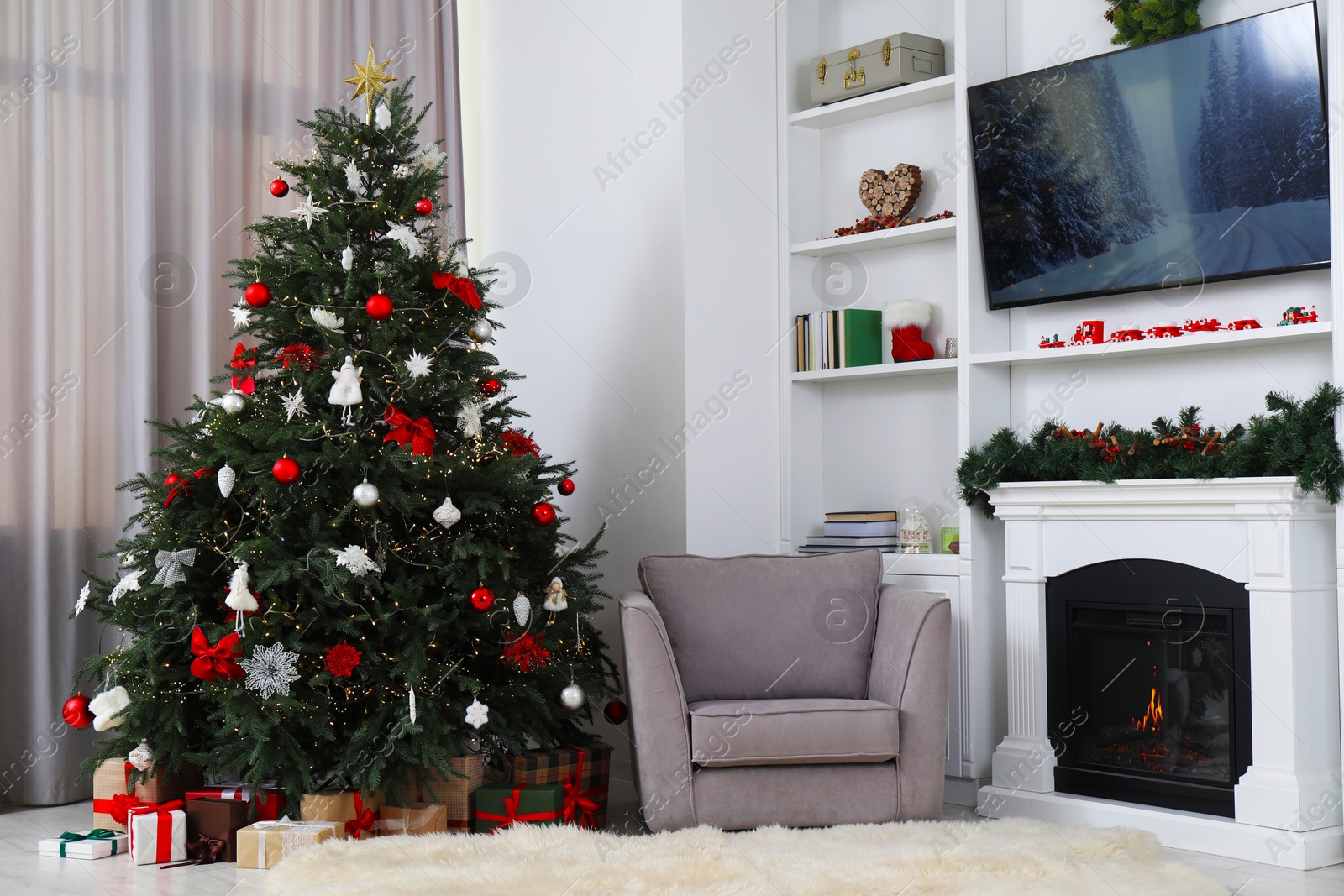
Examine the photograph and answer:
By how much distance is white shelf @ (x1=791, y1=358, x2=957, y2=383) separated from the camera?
4410 mm

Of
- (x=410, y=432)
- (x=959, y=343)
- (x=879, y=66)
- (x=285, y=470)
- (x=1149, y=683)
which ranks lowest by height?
(x=1149, y=683)

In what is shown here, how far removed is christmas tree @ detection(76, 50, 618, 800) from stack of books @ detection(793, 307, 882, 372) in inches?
53.1

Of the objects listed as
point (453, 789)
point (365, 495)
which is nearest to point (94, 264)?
point (365, 495)

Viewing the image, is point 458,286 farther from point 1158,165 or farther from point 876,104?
point 1158,165

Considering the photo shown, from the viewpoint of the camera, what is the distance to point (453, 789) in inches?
141

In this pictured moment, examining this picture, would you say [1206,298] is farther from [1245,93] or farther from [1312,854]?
[1312,854]

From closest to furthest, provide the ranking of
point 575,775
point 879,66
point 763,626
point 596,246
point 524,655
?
point 524,655, point 575,775, point 763,626, point 879,66, point 596,246

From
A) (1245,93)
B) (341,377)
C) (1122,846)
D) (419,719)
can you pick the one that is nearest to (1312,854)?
(1122,846)

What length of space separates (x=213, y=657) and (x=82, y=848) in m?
0.68

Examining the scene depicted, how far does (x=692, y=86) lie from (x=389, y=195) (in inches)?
52.1

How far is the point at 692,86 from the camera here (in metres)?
Answer: 4.59

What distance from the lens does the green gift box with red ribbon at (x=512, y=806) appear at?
358cm

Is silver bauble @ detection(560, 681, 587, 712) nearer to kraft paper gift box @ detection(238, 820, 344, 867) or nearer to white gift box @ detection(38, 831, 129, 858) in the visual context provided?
kraft paper gift box @ detection(238, 820, 344, 867)

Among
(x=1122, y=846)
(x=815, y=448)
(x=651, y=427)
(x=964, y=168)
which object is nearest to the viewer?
(x=1122, y=846)
